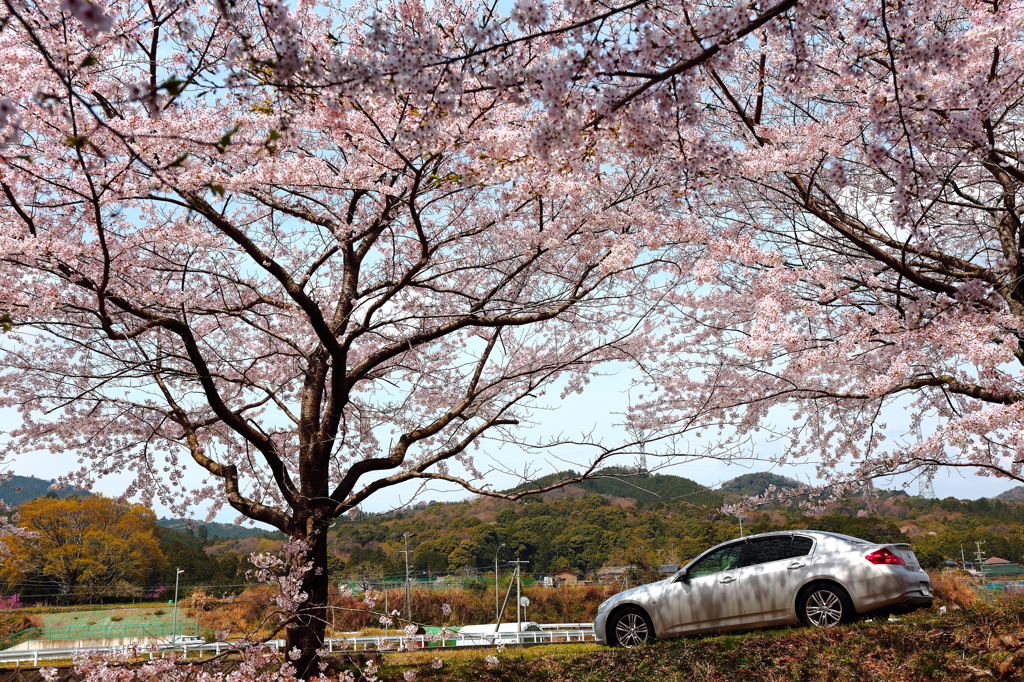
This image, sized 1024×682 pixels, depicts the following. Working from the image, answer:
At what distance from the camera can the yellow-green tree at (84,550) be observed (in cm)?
3666

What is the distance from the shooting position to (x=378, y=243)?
1016 cm

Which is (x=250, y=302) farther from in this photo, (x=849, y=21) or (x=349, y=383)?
(x=849, y=21)

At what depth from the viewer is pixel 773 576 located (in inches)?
301

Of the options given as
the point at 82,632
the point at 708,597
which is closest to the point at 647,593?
the point at 708,597

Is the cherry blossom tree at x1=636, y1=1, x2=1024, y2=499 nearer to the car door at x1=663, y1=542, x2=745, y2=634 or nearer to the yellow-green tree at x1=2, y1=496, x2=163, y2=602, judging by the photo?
the car door at x1=663, y1=542, x2=745, y2=634

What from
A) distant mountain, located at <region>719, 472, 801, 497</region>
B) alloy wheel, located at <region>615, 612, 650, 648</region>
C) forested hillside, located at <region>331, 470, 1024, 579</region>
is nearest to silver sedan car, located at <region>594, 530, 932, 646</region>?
alloy wheel, located at <region>615, 612, 650, 648</region>

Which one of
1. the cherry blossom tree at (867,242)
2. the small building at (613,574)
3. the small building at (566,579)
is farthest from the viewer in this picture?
the small building at (566,579)

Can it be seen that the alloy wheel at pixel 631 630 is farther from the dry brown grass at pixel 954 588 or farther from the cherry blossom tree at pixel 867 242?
the dry brown grass at pixel 954 588

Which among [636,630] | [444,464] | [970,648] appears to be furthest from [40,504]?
[970,648]

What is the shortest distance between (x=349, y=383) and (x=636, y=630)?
4.74 m

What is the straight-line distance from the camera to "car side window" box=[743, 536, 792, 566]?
25.4 feet

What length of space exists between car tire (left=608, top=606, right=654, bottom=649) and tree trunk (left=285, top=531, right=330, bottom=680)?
3.53 meters

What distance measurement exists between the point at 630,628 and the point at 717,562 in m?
1.36

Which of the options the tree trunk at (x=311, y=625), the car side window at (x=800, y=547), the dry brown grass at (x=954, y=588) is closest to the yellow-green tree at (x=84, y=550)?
the tree trunk at (x=311, y=625)
